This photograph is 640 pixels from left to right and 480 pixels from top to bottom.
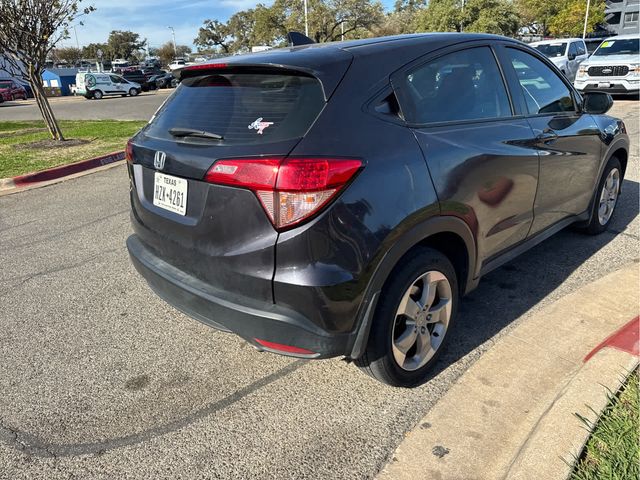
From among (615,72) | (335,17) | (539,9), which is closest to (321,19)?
(335,17)

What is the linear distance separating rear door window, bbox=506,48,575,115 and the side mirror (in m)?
0.20

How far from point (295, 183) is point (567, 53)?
1824 centimetres

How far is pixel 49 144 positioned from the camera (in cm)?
1102

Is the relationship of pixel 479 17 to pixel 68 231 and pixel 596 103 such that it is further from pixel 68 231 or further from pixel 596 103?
pixel 68 231

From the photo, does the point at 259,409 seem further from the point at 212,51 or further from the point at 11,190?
the point at 212,51

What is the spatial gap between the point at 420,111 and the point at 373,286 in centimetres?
98

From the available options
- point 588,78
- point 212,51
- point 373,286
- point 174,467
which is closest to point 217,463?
point 174,467

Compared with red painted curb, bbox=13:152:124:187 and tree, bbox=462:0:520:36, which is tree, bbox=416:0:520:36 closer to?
tree, bbox=462:0:520:36

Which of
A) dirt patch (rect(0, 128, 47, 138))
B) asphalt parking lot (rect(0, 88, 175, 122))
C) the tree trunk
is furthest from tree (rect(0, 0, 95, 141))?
asphalt parking lot (rect(0, 88, 175, 122))

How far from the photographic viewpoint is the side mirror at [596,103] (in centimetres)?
391

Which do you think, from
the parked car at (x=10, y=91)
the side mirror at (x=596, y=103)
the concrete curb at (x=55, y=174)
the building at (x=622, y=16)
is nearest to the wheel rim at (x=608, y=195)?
the side mirror at (x=596, y=103)

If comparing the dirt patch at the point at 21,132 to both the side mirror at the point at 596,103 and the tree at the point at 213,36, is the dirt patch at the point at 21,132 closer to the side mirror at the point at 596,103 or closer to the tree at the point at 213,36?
the side mirror at the point at 596,103

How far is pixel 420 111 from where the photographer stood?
2.53 meters

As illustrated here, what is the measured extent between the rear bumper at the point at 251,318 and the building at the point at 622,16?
7607cm
